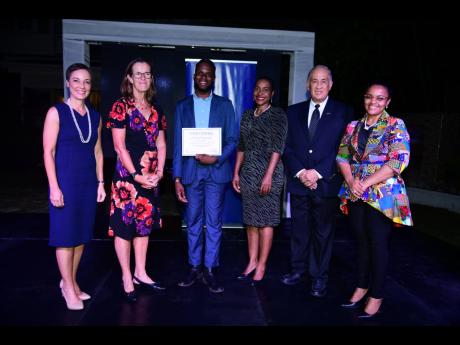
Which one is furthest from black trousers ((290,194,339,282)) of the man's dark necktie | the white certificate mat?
the white certificate mat

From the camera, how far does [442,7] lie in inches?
178

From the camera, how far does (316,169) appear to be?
318cm

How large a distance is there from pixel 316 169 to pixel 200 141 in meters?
1.00

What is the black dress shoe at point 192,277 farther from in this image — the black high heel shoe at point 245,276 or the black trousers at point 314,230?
the black trousers at point 314,230

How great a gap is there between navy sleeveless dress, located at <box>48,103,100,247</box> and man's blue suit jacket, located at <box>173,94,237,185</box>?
0.73 metres

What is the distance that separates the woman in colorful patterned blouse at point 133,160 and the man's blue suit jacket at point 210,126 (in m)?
0.23

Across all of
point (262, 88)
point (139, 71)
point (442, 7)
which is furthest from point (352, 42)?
point (139, 71)

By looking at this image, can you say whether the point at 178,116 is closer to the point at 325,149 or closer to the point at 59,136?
the point at 59,136

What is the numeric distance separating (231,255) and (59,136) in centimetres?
242

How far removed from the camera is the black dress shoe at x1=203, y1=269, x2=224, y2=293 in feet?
10.9

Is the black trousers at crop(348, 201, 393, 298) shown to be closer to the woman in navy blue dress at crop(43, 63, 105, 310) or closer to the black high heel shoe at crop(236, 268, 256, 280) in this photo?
the black high heel shoe at crop(236, 268, 256, 280)

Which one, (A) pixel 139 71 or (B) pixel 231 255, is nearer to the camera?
(A) pixel 139 71

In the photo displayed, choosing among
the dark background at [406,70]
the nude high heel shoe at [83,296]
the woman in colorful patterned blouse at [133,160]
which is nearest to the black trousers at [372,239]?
the woman in colorful patterned blouse at [133,160]

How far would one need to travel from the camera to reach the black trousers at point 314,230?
3.25 metres
